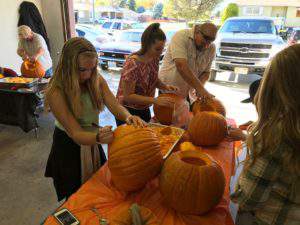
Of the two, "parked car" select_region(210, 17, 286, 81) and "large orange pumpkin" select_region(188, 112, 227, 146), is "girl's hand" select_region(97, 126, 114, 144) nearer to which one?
"large orange pumpkin" select_region(188, 112, 227, 146)

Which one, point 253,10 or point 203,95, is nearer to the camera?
point 203,95

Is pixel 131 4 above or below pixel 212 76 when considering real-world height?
above

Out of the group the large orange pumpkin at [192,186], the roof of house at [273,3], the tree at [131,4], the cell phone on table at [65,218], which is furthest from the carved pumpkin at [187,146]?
the roof of house at [273,3]

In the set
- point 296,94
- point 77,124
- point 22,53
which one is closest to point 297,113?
point 296,94

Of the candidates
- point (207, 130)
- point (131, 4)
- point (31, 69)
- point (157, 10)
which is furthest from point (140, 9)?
point (207, 130)

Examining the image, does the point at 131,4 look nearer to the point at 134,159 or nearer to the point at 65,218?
the point at 134,159

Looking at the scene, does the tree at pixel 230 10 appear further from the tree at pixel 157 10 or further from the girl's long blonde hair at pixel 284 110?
the girl's long blonde hair at pixel 284 110

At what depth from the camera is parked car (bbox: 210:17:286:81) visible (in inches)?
269

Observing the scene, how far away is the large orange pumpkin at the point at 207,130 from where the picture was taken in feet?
5.90

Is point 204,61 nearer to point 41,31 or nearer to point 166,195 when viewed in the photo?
point 166,195

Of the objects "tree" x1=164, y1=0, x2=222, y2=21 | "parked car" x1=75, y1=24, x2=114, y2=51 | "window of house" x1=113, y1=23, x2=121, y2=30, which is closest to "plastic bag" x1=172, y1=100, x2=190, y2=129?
"parked car" x1=75, y1=24, x2=114, y2=51

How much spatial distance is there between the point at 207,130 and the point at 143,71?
0.70 meters

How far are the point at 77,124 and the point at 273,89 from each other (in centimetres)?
106

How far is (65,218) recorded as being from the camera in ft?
3.76
